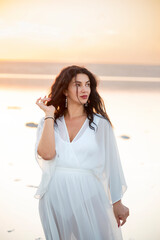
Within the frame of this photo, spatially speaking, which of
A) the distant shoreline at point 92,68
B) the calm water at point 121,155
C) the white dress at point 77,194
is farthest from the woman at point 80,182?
the distant shoreline at point 92,68

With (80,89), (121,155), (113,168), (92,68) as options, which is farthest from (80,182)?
(92,68)

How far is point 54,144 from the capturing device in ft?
5.41

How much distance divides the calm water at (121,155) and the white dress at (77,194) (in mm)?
1043

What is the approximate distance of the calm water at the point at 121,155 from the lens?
8.79 feet

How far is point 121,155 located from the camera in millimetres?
2975

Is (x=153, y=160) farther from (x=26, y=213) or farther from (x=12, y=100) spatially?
(x=12, y=100)

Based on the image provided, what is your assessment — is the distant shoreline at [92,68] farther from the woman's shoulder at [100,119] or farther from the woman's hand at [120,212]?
A: the woman's hand at [120,212]

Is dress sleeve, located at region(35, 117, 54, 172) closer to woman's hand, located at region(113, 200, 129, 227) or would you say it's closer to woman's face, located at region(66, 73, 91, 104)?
woman's face, located at region(66, 73, 91, 104)

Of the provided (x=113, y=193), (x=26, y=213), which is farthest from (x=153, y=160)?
(x=113, y=193)

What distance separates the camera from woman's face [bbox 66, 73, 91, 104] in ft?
5.74

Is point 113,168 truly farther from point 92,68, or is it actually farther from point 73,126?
point 92,68

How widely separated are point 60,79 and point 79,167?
0.47 meters

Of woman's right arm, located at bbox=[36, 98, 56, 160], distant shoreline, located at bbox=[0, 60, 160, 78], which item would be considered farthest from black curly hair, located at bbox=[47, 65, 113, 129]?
distant shoreline, located at bbox=[0, 60, 160, 78]

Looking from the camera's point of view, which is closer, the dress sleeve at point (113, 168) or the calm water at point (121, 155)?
the dress sleeve at point (113, 168)
